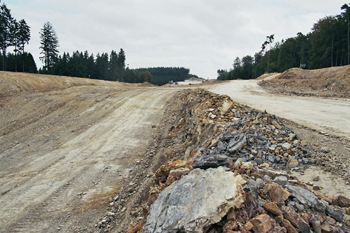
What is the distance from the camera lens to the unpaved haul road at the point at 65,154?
643 centimetres

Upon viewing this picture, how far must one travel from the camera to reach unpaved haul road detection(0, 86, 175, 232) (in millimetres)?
6430

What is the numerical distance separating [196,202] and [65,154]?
339 inches

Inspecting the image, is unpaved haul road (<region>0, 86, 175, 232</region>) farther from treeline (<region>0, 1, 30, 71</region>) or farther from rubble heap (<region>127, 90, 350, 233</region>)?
treeline (<region>0, 1, 30, 71</region>)

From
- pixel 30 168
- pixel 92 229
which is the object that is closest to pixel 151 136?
pixel 30 168

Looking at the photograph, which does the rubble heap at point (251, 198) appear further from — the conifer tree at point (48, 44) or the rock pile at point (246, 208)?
the conifer tree at point (48, 44)

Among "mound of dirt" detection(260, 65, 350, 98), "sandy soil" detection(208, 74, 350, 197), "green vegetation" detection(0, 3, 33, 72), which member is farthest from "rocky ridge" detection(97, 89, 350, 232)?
"green vegetation" detection(0, 3, 33, 72)

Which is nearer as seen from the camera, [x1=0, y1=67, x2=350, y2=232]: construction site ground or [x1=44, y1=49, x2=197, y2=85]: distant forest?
[x1=0, y1=67, x2=350, y2=232]: construction site ground

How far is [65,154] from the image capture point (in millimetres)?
10188

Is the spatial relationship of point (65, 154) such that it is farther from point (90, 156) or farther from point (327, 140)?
point (327, 140)

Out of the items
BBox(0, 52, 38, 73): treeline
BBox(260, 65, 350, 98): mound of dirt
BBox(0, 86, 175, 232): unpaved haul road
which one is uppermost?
BBox(0, 52, 38, 73): treeline

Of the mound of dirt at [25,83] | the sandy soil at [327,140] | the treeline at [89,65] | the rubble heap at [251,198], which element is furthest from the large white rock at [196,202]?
the treeline at [89,65]

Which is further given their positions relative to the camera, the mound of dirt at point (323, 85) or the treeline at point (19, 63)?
the treeline at point (19, 63)

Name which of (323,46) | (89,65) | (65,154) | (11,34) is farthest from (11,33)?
(323,46)

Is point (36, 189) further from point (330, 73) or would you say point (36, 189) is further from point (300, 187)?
point (330, 73)
